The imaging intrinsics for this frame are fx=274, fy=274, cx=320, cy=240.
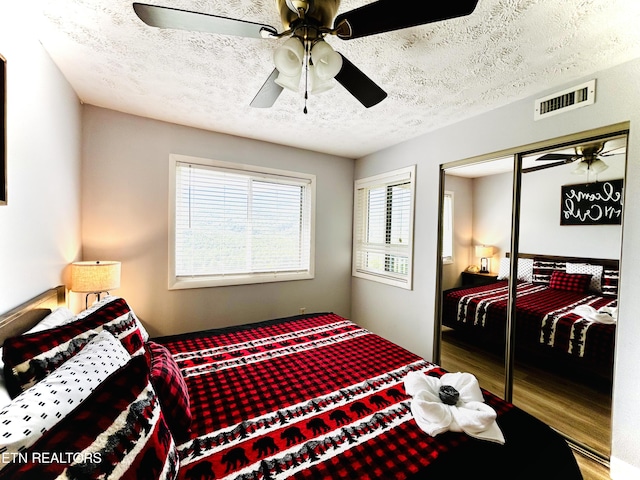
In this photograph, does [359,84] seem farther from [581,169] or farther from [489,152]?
[581,169]

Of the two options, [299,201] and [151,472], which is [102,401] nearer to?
[151,472]

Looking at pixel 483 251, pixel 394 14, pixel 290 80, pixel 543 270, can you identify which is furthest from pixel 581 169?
pixel 290 80

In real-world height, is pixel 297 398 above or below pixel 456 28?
below

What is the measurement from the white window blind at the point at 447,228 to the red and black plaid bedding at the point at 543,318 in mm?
358

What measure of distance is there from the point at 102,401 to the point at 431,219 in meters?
2.82

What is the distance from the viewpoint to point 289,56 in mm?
1211

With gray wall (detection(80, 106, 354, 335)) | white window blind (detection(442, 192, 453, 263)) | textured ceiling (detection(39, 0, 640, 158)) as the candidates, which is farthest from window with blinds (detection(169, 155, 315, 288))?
white window blind (detection(442, 192, 453, 263))

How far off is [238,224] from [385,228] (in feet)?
5.93

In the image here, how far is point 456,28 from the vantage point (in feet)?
4.64

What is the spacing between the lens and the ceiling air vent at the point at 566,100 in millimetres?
1780

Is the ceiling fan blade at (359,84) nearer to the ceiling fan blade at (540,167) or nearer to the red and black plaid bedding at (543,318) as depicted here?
the ceiling fan blade at (540,167)

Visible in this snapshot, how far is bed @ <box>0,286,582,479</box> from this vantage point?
71cm

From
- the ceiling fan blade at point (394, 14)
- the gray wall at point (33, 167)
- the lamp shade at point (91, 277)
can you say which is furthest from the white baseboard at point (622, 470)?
the lamp shade at point (91, 277)

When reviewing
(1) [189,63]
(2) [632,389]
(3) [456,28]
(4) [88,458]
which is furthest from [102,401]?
(2) [632,389]
